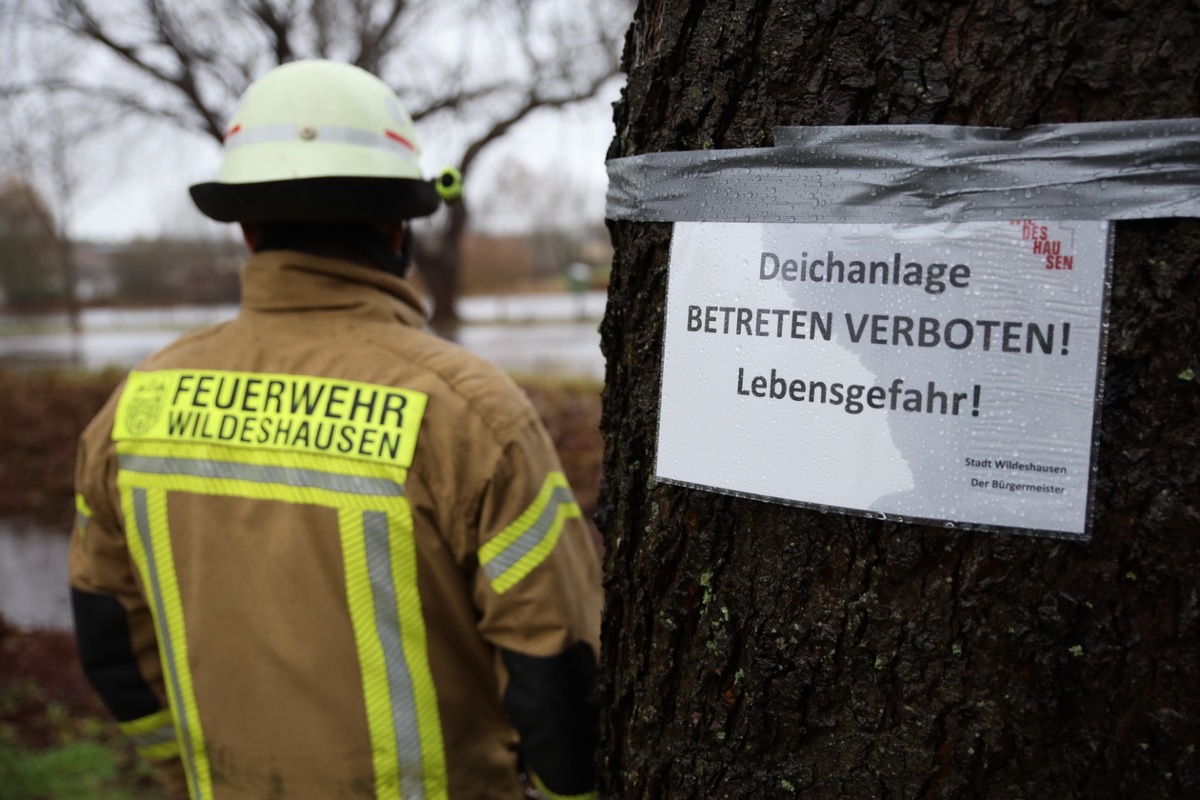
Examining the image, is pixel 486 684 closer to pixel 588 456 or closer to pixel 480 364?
pixel 480 364

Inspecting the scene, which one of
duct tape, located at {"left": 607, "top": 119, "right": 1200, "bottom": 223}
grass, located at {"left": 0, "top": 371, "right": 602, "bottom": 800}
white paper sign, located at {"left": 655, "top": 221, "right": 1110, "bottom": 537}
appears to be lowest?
grass, located at {"left": 0, "top": 371, "right": 602, "bottom": 800}

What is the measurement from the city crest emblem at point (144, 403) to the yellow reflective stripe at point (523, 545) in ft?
2.40

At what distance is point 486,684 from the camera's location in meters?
1.82

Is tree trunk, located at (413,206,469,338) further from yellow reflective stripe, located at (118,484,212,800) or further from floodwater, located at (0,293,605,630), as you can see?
yellow reflective stripe, located at (118,484,212,800)

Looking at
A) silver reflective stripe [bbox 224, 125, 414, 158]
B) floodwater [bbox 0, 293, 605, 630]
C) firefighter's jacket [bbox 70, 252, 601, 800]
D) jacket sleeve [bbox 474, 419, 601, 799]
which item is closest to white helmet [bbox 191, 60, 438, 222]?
silver reflective stripe [bbox 224, 125, 414, 158]

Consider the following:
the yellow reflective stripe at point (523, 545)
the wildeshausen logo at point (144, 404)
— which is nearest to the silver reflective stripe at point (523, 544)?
the yellow reflective stripe at point (523, 545)

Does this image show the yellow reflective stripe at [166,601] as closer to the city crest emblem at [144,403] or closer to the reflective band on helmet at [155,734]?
the city crest emblem at [144,403]

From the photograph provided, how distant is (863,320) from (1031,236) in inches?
6.9

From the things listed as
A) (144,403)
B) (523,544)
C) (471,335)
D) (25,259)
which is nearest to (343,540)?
(523,544)

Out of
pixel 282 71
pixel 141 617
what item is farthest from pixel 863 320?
pixel 141 617

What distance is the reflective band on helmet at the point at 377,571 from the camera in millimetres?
1628

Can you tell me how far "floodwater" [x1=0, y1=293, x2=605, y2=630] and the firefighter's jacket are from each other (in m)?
4.54

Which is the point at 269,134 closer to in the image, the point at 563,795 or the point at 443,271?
the point at 563,795

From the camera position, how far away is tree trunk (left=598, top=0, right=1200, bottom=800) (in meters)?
0.88
